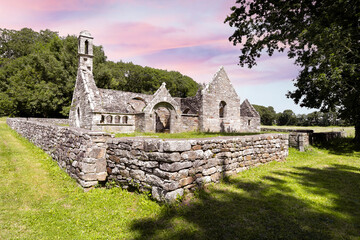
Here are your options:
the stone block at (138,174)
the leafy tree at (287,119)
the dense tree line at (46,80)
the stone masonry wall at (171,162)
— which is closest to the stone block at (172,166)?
the stone masonry wall at (171,162)

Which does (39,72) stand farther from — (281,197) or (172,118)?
(281,197)

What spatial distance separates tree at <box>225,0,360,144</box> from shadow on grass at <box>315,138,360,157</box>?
1064 millimetres

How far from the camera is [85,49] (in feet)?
→ 67.7

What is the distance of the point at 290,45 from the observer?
1338 cm

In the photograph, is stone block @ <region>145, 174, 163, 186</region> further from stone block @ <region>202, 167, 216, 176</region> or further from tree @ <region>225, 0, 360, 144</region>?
tree @ <region>225, 0, 360, 144</region>

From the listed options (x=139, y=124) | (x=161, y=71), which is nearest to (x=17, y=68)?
(x=161, y=71)

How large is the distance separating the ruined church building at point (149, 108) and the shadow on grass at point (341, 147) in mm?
9210

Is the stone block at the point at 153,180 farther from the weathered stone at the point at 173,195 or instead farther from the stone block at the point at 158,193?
the weathered stone at the point at 173,195

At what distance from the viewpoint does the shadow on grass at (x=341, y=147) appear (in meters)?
11.9

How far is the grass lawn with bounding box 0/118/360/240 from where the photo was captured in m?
3.44

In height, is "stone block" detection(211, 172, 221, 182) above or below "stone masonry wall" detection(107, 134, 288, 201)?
below

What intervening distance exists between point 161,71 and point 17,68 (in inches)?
1221

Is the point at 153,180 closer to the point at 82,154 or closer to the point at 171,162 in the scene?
the point at 171,162

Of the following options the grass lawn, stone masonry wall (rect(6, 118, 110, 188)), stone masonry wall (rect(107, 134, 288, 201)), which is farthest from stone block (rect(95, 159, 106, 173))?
the grass lawn
